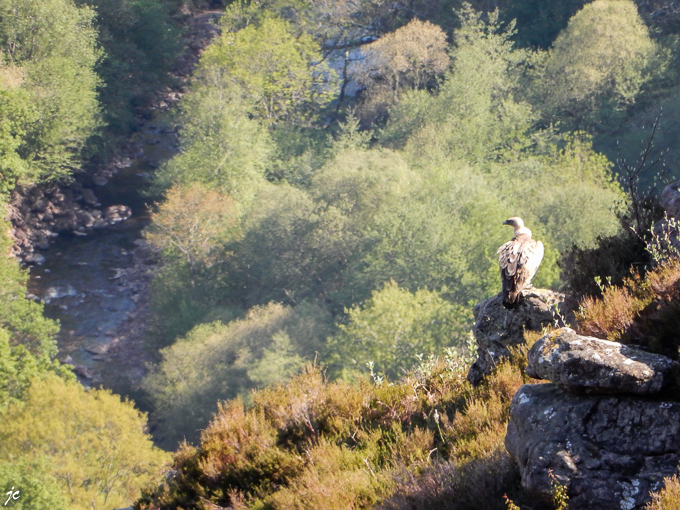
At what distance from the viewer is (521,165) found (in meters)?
44.9

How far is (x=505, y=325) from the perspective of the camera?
887cm

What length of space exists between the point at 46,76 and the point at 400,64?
2762 centimetres

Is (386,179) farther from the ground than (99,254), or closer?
farther from the ground

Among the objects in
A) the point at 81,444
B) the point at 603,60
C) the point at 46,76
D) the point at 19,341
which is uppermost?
the point at 603,60

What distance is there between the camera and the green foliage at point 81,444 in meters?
29.1

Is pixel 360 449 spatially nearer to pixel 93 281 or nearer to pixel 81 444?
pixel 81 444

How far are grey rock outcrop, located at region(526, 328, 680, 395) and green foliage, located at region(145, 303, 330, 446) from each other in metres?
28.8

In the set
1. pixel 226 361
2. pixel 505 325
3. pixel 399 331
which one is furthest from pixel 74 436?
pixel 505 325

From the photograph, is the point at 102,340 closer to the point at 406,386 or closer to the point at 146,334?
the point at 146,334

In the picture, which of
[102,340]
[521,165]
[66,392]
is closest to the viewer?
[66,392]

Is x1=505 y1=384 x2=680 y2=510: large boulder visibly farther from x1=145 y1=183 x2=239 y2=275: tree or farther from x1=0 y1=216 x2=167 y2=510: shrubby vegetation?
x1=145 y1=183 x2=239 y2=275: tree

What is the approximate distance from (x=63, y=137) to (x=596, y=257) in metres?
50.5

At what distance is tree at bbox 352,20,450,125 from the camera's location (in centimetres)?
5297

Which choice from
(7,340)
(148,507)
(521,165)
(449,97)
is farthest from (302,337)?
(148,507)
